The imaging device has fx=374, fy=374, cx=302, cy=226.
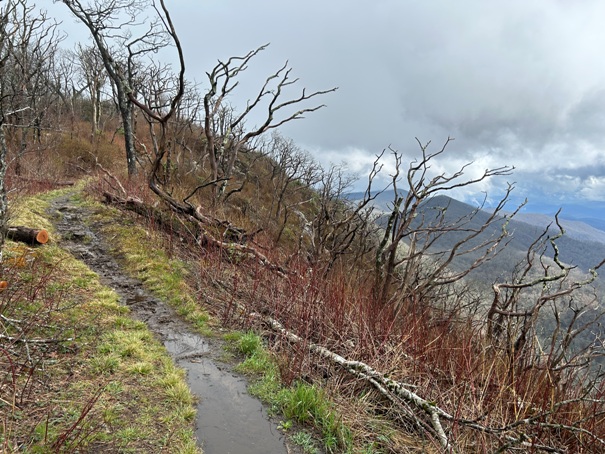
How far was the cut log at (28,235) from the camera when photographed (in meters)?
6.17

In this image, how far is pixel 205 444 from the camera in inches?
111

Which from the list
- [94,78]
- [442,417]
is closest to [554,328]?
[442,417]

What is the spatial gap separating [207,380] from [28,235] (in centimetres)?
459

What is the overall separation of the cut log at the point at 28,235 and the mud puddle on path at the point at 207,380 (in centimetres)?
55

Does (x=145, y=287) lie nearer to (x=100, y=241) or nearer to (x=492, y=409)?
(x=100, y=241)

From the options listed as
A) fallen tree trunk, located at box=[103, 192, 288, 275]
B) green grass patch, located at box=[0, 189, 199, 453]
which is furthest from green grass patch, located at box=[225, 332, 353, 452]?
fallen tree trunk, located at box=[103, 192, 288, 275]

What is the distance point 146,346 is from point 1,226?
2235mm

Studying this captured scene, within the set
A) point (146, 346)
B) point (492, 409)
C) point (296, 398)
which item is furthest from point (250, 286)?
point (492, 409)

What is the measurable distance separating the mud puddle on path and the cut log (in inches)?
21.6

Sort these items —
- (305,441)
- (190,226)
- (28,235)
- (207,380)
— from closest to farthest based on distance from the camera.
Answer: (305,441) < (207,380) < (28,235) < (190,226)

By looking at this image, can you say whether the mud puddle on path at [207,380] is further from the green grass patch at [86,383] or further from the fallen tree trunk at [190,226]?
the fallen tree trunk at [190,226]

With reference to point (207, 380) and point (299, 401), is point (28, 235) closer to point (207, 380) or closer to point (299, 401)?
point (207, 380)

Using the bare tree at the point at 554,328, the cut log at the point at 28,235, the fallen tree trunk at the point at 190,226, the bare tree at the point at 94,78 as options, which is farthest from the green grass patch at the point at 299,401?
the bare tree at the point at 94,78

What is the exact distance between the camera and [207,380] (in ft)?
12.3
